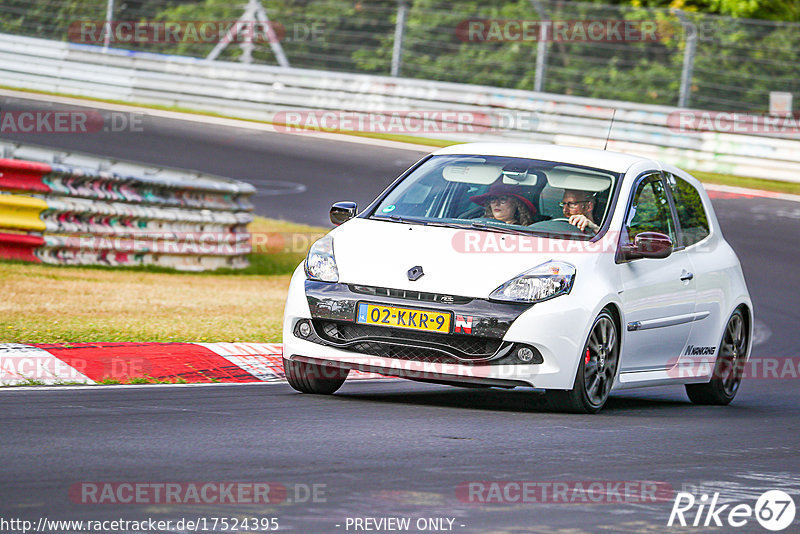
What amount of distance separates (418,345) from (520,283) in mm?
645

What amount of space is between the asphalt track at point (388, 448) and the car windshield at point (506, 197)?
42.9 inches

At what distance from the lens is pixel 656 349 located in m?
Result: 8.54

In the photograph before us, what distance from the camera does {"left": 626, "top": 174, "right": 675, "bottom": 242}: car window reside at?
8.48 m

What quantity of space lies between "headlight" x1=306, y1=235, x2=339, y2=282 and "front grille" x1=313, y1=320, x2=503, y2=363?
0.32 m

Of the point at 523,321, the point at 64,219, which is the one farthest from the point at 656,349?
the point at 64,219

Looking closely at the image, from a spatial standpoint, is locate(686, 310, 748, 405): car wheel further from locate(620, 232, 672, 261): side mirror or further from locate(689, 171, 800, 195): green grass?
locate(689, 171, 800, 195): green grass

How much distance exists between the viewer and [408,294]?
7375 mm

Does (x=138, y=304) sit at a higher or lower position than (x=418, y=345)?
lower

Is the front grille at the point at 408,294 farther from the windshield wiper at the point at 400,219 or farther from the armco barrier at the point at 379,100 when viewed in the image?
A: the armco barrier at the point at 379,100

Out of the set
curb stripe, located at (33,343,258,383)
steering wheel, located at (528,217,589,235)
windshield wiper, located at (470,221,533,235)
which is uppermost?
steering wheel, located at (528,217,589,235)

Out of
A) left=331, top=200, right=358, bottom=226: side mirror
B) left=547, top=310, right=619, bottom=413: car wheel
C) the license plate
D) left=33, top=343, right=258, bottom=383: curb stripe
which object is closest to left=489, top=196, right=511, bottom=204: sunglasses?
left=331, top=200, right=358, bottom=226: side mirror

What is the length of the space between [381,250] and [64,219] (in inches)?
240

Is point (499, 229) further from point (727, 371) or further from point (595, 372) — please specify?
point (727, 371)

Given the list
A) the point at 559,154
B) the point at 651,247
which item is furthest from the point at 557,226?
the point at 559,154
